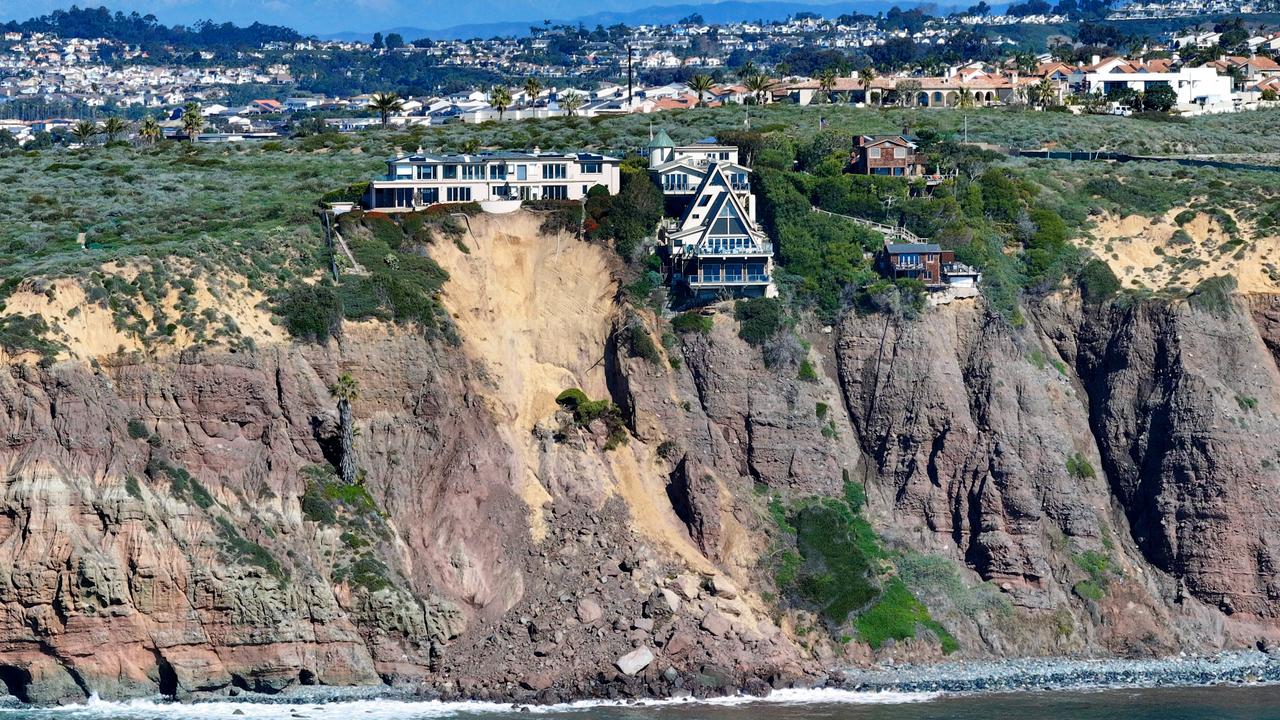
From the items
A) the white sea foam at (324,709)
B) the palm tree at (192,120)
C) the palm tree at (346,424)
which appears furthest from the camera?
the palm tree at (192,120)

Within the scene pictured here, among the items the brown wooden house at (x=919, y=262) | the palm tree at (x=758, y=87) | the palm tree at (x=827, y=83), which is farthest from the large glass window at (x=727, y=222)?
the palm tree at (x=827, y=83)

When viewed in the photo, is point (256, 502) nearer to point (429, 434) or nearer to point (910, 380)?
point (429, 434)

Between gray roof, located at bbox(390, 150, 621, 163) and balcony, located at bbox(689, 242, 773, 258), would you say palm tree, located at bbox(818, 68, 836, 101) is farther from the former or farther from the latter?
balcony, located at bbox(689, 242, 773, 258)

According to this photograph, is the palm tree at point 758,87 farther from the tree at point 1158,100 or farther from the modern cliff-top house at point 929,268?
the modern cliff-top house at point 929,268

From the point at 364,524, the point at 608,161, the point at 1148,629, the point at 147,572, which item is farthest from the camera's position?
the point at 608,161

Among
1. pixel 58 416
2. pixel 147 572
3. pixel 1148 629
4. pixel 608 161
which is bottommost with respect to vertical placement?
pixel 1148 629

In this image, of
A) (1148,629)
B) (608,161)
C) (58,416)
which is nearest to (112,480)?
(58,416)
